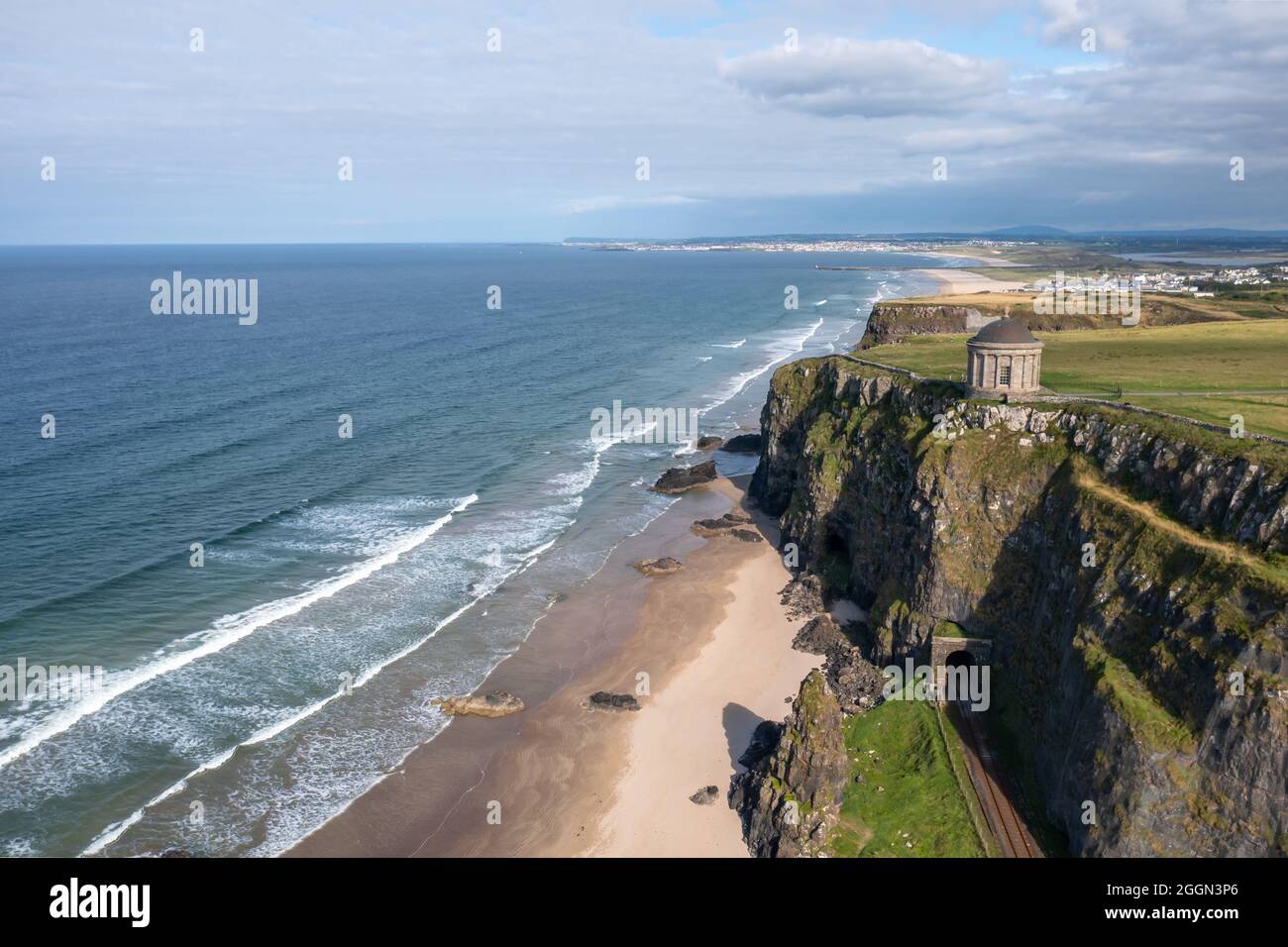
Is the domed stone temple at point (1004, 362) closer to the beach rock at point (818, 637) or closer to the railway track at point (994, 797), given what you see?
the beach rock at point (818, 637)

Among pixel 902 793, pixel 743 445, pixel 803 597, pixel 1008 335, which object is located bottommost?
pixel 902 793

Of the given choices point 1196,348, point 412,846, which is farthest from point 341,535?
point 1196,348

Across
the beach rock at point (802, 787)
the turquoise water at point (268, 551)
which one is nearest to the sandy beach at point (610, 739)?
the beach rock at point (802, 787)

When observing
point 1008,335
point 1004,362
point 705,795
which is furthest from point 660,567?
point 1008,335

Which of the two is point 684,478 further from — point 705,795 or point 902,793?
point 902,793

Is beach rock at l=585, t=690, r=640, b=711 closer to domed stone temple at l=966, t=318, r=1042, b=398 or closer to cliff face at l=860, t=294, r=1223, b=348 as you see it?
domed stone temple at l=966, t=318, r=1042, b=398

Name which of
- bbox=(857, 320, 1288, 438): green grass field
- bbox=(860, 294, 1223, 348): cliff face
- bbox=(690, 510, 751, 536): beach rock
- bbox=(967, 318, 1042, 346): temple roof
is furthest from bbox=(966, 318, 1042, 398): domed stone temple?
bbox=(860, 294, 1223, 348): cliff face
